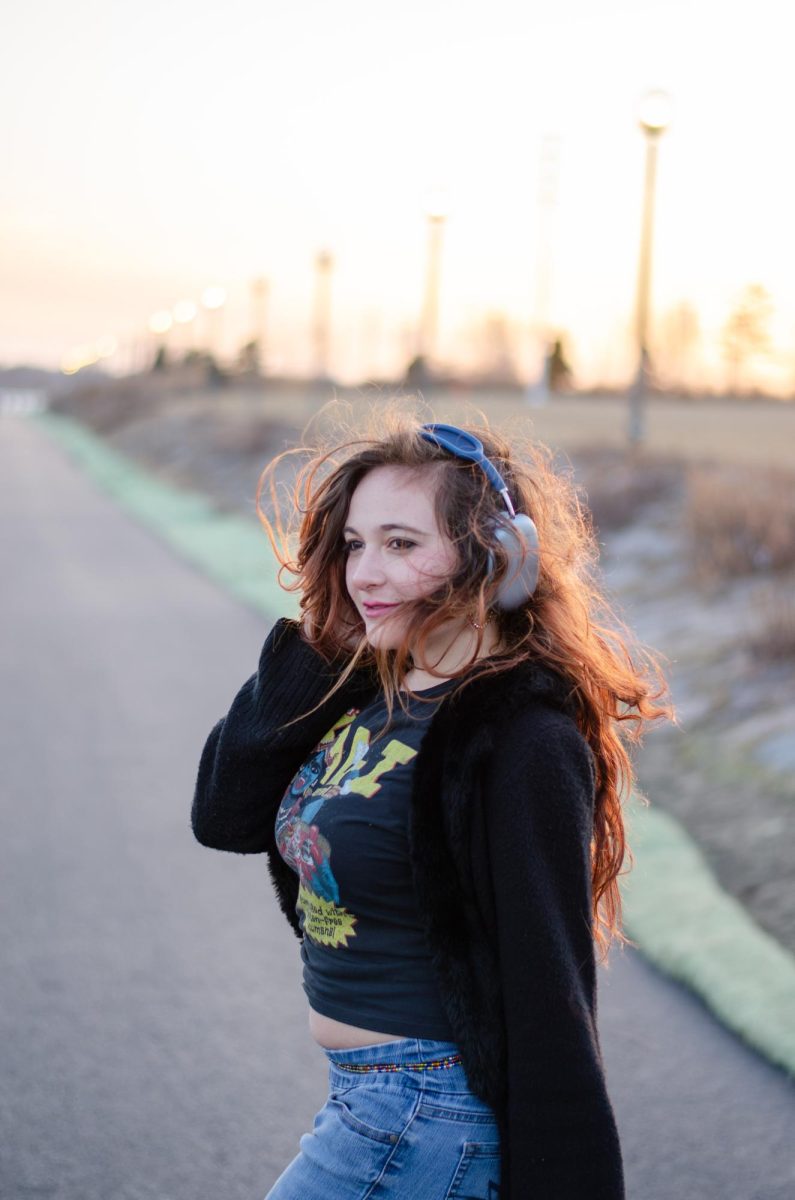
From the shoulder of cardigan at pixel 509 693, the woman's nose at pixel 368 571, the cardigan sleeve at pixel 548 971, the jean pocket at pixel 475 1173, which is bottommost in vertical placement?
the jean pocket at pixel 475 1173

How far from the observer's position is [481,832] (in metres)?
2.09

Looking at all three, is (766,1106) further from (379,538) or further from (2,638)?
(2,638)

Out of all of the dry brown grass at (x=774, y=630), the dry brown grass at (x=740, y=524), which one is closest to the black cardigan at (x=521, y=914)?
the dry brown grass at (x=774, y=630)

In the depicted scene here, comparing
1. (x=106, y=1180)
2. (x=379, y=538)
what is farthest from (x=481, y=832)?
(x=106, y=1180)

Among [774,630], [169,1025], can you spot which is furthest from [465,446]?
[774,630]

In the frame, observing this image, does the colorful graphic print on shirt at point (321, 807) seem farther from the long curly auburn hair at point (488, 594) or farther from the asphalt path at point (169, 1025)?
the asphalt path at point (169, 1025)

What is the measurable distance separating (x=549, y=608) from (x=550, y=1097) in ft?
2.59

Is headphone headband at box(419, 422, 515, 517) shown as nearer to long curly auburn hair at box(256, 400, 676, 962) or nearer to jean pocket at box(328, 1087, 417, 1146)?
long curly auburn hair at box(256, 400, 676, 962)

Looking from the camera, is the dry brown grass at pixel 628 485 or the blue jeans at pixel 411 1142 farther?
the dry brown grass at pixel 628 485

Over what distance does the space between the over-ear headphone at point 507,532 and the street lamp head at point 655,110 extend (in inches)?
560

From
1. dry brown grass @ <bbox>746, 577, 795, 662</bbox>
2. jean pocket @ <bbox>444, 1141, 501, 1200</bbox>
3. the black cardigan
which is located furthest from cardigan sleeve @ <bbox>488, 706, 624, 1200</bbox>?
→ dry brown grass @ <bbox>746, 577, 795, 662</bbox>

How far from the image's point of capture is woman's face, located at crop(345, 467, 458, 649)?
2320 mm

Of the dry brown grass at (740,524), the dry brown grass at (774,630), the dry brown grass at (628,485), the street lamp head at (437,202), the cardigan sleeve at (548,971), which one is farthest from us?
the street lamp head at (437,202)

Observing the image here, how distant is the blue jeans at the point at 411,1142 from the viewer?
2162 millimetres
